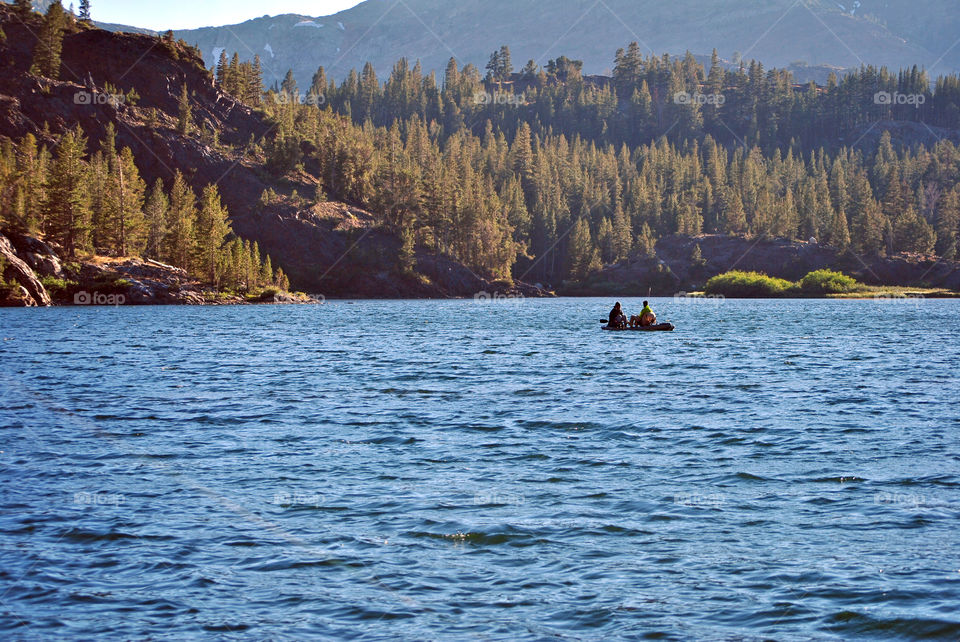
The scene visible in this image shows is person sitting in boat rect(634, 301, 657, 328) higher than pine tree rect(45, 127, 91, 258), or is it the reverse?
pine tree rect(45, 127, 91, 258)

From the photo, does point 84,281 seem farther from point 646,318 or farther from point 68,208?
point 646,318

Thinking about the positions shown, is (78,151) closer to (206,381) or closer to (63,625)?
(206,381)

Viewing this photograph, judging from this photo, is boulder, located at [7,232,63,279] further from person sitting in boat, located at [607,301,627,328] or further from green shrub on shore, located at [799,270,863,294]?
green shrub on shore, located at [799,270,863,294]

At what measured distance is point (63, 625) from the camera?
13.0m

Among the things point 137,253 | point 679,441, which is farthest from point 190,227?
point 679,441

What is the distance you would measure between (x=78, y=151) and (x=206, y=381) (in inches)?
4667

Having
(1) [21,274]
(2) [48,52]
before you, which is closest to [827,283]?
(1) [21,274]

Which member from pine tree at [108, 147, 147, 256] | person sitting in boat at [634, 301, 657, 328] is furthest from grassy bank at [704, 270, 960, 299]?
person sitting in boat at [634, 301, 657, 328]
